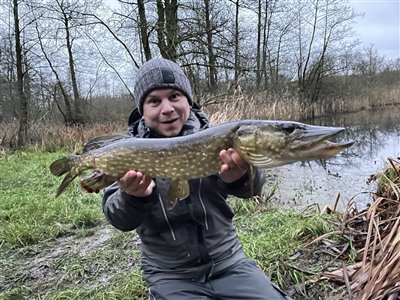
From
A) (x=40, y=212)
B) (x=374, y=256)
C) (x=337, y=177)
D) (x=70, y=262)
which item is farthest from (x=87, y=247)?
(x=337, y=177)

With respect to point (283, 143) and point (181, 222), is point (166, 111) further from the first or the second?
point (283, 143)

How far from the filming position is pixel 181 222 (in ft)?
5.84

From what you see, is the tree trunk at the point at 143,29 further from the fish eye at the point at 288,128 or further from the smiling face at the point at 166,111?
the fish eye at the point at 288,128

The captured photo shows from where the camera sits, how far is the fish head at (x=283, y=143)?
50.4 inches

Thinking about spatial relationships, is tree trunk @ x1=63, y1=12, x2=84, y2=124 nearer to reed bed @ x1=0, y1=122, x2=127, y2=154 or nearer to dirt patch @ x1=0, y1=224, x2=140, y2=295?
reed bed @ x1=0, y1=122, x2=127, y2=154

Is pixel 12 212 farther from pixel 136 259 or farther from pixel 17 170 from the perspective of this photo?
pixel 17 170

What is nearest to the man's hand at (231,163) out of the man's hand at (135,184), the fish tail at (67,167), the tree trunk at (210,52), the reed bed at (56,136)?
the man's hand at (135,184)

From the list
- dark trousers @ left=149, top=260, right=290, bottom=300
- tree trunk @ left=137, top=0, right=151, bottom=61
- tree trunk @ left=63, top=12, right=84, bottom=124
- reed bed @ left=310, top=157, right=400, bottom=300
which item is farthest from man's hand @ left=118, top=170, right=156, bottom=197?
tree trunk @ left=63, top=12, right=84, bottom=124

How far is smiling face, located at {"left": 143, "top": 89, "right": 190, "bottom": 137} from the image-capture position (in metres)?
1.88

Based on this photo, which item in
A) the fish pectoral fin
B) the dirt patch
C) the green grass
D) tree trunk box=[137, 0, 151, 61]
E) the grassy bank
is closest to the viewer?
the fish pectoral fin

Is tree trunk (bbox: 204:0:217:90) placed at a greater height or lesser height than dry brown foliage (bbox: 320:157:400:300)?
greater

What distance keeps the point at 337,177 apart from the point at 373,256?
14.7 feet

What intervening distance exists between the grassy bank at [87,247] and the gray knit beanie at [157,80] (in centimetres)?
117

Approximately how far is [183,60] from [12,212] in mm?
6430
